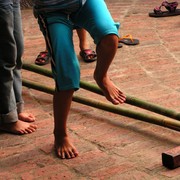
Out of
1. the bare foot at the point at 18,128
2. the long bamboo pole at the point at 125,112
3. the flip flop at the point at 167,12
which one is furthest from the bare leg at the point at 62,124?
the flip flop at the point at 167,12

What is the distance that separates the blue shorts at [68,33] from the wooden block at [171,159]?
0.60m

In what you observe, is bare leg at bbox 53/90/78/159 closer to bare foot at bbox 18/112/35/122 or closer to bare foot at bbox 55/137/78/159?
bare foot at bbox 55/137/78/159

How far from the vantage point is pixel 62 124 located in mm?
3135

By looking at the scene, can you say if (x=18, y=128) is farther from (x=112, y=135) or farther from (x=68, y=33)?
(x=68, y=33)

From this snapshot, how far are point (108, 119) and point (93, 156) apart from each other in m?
0.58

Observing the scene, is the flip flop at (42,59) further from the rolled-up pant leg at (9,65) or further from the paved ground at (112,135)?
the rolled-up pant leg at (9,65)

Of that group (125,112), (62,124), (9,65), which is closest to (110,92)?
(62,124)

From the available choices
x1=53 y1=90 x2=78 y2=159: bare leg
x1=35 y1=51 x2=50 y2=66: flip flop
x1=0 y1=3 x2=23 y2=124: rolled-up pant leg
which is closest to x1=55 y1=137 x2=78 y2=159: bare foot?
x1=53 y1=90 x2=78 y2=159: bare leg

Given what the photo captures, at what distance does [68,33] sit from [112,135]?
0.76 m

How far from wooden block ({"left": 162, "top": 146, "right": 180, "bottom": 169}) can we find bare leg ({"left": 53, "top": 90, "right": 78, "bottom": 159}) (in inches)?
20.7

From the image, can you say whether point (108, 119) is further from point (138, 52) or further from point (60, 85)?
point (138, 52)

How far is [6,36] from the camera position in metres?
3.22

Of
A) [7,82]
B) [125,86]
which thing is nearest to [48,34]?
[7,82]

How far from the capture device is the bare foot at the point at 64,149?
310 centimetres
